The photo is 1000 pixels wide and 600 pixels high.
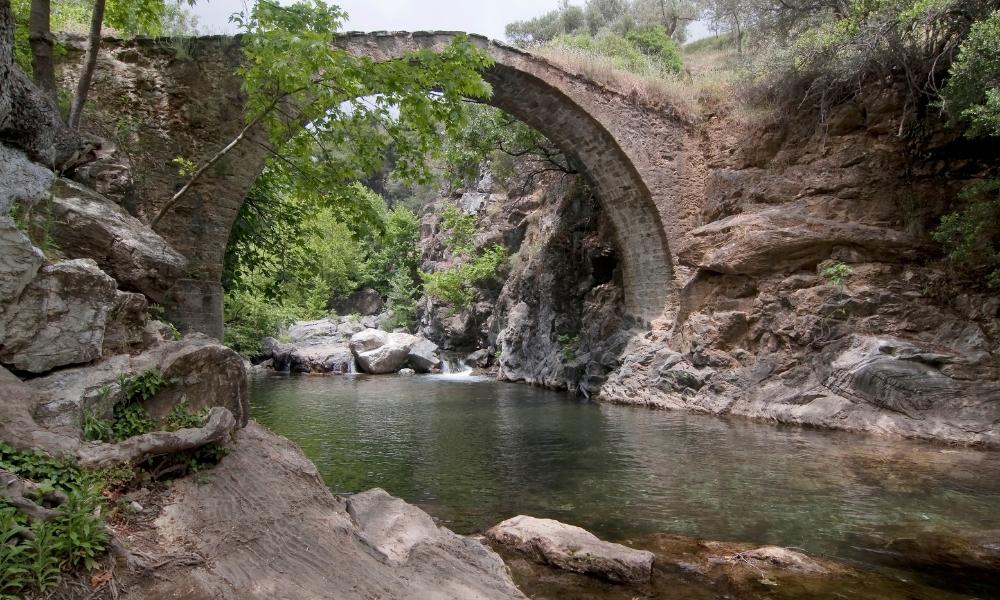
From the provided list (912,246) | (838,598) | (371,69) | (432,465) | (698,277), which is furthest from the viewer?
(698,277)

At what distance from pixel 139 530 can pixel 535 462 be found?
4.65m

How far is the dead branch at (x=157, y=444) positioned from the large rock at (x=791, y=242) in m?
9.53

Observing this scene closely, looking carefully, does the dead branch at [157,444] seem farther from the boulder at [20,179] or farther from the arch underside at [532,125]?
the arch underside at [532,125]

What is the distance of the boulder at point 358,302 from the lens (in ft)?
108

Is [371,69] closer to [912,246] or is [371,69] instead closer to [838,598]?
[838,598]

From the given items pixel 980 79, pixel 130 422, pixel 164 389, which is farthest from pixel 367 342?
pixel 980 79

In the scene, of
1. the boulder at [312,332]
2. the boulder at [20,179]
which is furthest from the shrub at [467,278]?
the boulder at [20,179]

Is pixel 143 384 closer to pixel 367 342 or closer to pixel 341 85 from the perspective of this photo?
pixel 341 85

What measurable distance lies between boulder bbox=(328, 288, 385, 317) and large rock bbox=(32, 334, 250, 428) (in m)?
29.3

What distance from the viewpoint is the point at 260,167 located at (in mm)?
8633

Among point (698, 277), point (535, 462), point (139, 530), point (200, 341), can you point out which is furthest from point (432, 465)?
point (698, 277)

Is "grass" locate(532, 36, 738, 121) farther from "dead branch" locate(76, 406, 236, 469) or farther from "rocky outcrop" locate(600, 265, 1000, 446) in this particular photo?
"dead branch" locate(76, 406, 236, 469)

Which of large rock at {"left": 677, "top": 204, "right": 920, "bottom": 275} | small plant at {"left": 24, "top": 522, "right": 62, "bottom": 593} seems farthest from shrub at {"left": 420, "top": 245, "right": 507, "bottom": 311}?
small plant at {"left": 24, "top": 522, "right": 62, "bottom": 593}

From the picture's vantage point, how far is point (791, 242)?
32.9 feet
